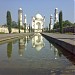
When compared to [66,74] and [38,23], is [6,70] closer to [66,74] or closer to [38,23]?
[66,74]

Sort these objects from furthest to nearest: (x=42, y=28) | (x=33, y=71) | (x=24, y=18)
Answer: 1. (x=24, y=18)
2. (x=42, y=28)
3. (x=33, y=71)

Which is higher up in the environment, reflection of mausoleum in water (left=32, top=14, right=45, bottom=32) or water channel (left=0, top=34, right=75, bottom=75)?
reflection of mausoleum in water (left=32, top=14, right=45, bottom=32)

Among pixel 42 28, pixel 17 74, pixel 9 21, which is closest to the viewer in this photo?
pixel 17 74

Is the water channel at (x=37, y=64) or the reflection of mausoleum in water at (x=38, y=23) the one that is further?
the reflection of mausoleum in water at (x=38, y=23)

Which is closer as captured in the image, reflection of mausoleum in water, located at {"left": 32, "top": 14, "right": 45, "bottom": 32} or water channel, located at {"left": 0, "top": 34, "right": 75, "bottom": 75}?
water channel, located at {"left": 0, "top": 34, "right": 75, "bottom": 75}

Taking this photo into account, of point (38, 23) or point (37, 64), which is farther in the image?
point (38, 23)

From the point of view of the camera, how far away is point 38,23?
125 metres

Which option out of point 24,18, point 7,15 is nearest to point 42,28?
point 24,18

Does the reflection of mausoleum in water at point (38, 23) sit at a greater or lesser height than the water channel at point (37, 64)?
greater

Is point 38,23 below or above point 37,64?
above

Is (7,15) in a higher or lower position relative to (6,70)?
higher

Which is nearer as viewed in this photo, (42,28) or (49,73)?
(49,73)

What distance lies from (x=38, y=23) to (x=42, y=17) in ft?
13.5

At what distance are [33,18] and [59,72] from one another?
120848mm
